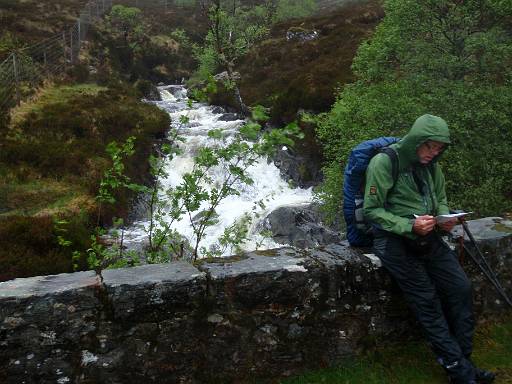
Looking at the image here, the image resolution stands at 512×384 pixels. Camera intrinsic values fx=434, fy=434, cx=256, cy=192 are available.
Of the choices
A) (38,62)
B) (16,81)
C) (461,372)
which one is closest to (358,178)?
(461,372)

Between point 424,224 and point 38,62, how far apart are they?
1065 inches

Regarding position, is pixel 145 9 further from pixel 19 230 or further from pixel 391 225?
pixel 391 225

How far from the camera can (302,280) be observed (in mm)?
3725

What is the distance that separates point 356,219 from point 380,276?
0.57m

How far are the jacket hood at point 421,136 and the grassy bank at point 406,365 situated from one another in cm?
173

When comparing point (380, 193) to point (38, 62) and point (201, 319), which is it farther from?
point (38, 62)

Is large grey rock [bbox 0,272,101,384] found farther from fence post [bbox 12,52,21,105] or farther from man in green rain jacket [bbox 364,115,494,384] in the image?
fence post [bbox 12,52,21,105]

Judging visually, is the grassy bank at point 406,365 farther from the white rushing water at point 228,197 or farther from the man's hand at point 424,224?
the white rushing water at point 228,197

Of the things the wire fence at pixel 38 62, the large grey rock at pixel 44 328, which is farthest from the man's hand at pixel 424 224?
the wire fence at pixel 38 62

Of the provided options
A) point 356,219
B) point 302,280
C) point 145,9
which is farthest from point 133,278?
point 145,9

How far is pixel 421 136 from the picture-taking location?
11.5ft

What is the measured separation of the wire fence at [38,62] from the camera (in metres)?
20.1

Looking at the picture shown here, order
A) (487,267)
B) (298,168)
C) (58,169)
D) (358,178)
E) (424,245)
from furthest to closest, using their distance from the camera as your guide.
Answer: (298,168), (58,169), (487,267), (358,178), (424,245)

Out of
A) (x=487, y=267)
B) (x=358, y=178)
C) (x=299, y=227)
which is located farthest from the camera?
(x=299, y=227)
